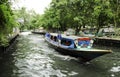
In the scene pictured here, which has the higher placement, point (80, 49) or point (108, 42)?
point (80, 49)

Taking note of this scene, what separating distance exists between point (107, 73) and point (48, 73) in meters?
3.93

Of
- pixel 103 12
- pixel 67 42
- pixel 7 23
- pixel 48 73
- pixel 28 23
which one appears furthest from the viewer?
pixel 28 23

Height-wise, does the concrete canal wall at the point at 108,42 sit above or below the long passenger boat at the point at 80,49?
below

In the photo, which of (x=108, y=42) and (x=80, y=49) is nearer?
(x=80, y=49)

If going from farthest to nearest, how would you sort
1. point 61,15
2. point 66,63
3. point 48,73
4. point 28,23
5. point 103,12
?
point 28,23
point 61,15
point 103,12
point 66,63
point 48,73

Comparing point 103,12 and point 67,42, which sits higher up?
point 103,12

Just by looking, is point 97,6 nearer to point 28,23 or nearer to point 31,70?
point 31,70

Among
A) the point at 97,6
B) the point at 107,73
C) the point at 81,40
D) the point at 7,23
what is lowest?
the point at 107,73

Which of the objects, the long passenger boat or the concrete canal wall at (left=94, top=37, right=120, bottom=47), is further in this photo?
the concrete canal wall at (left=94, top=37, right=120, bottom=47)

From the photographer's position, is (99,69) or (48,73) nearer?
(48,73)

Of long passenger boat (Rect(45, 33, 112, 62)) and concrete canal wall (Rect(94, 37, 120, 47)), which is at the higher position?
long passenger boat (Rect(45, 33, 112, 62))

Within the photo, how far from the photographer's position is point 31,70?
13719 millimetres

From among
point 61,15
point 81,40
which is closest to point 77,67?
point 81,40

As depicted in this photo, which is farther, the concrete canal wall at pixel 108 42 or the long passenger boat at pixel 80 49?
the concrete canal wall at pixel 108 42
